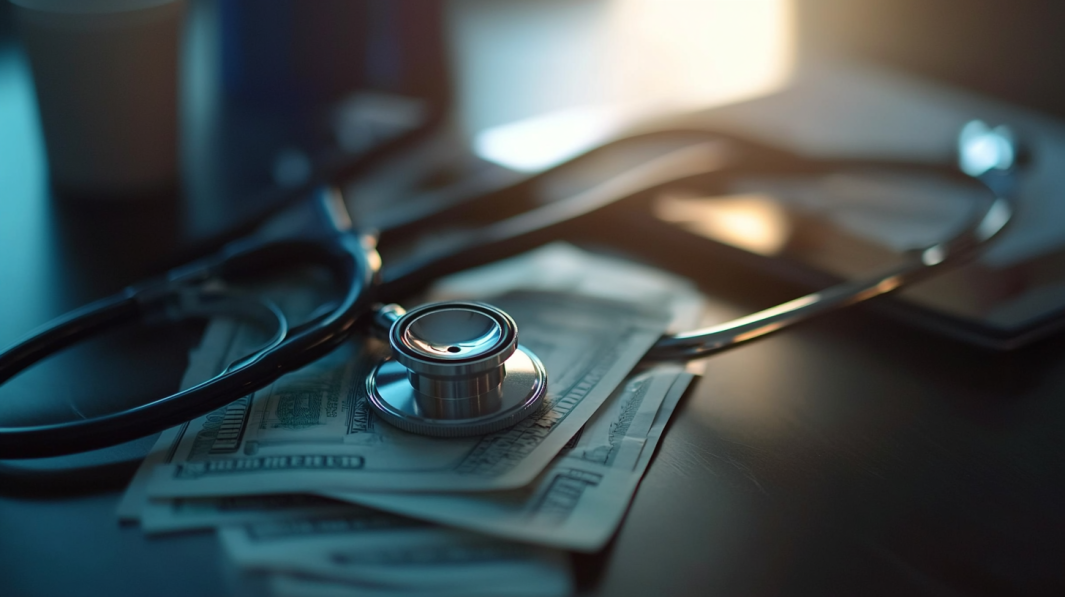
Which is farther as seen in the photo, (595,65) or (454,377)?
(595,65)

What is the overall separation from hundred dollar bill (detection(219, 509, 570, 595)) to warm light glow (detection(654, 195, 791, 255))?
459mm

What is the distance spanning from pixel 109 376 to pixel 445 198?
38 cm

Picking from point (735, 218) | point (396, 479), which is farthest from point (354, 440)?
point (735, 218)

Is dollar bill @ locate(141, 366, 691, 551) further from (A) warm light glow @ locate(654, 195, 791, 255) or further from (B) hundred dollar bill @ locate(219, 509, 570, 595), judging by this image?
(A) warm light glow @ locate(654, 195, 791, 255)

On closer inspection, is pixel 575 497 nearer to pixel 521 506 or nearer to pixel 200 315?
pixel 521 506

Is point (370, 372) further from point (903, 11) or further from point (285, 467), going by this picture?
point (903, 11)

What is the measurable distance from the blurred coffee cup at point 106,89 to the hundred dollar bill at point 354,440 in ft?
1.29

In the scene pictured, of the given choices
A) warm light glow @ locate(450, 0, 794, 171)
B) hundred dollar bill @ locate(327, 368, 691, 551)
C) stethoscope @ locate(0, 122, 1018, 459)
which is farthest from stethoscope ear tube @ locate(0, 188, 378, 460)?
warm light glow @ locate(450, 0, 794, 171)

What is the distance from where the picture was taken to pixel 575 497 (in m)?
0.56

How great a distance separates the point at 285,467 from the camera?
57cm

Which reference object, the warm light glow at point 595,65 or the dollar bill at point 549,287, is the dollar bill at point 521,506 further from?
the warm light glow at point 595,65

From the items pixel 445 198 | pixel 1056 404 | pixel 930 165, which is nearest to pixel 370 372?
pixel 445 198

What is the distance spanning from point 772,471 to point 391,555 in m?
0.26

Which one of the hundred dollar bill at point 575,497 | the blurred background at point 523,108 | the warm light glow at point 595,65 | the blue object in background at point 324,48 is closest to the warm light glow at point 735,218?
the blurred background at point 523,108
